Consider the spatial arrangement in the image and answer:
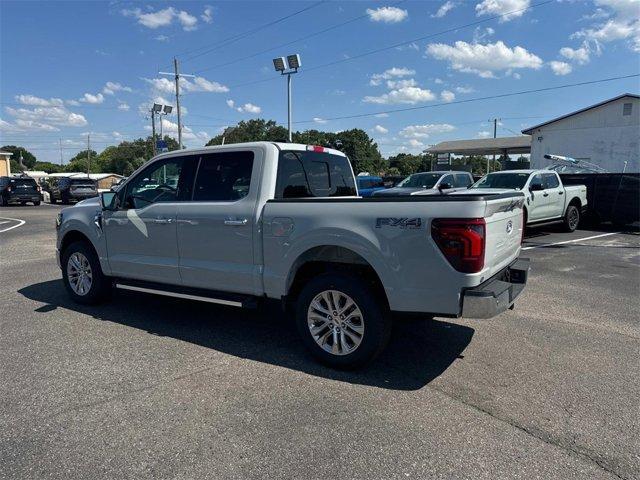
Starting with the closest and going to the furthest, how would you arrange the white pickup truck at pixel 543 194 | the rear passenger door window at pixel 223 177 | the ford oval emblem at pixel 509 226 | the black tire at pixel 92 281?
the ford oval emblem at pixel 509 226, the rear passenger door window at pixel 223 177, the black tire at pixel 92 281, the white pickup truck at pixel 543 194

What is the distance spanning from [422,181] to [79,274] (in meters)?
12.8

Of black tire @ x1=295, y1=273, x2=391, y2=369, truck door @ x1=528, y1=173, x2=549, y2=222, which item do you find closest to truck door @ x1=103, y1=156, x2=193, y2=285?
black tire @ x1=295, y1=273, x2=391, y2=369

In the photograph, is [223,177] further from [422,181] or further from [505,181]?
[422,181]

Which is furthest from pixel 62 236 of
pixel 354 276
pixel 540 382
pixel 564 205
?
pixel 564 205

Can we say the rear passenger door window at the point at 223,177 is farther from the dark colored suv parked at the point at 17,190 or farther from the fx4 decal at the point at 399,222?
the dark colored suv parked at the point at 17,190

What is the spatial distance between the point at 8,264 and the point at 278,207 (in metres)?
7.61

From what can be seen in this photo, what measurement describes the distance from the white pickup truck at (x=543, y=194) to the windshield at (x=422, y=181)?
2.83 metres

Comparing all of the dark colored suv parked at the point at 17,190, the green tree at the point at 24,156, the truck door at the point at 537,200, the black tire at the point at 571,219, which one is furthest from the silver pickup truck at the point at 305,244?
the green tree at the point at 24,156

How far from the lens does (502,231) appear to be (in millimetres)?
4004

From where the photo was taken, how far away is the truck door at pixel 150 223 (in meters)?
5.14

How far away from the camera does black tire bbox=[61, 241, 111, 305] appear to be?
5.99 metres

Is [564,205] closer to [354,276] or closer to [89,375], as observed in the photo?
[354,276]

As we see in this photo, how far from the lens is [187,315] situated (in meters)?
5.79

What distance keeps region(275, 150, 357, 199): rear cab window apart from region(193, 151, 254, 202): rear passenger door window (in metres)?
0.34
